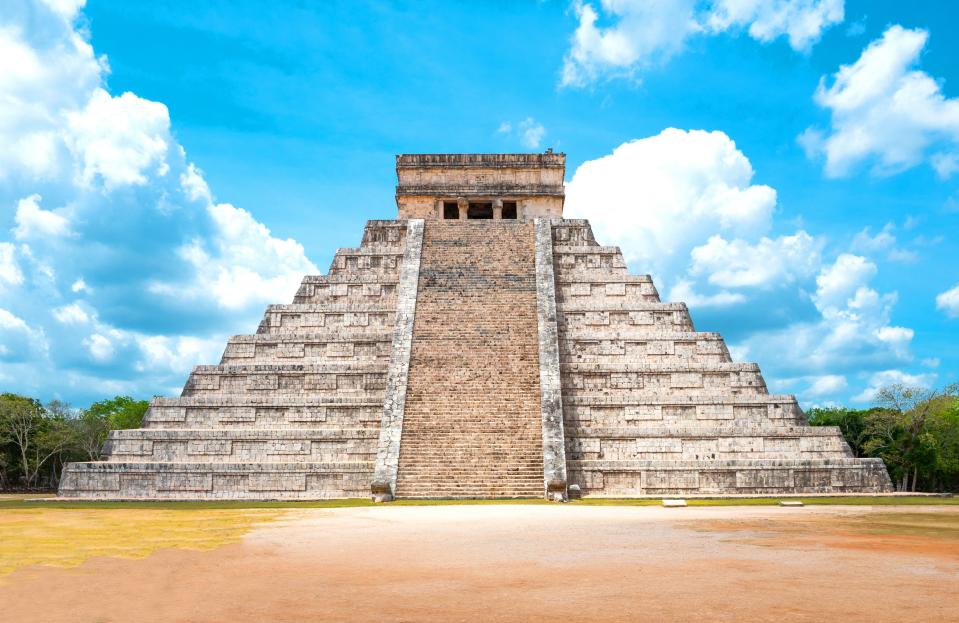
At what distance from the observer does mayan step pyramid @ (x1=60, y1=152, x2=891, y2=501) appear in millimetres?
16297

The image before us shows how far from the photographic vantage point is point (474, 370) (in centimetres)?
1827

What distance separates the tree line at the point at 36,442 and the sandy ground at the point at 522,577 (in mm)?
23236

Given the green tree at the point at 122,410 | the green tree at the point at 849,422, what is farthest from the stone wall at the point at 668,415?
the green tree at the point at 122,410

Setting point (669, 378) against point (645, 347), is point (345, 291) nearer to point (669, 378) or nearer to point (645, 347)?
point (645, 347)

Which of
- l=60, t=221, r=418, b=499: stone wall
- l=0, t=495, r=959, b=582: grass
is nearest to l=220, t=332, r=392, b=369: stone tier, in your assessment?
l=60, t=221, r=418, b=499: stone wall

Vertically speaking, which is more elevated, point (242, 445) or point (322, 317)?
point (322, 317)

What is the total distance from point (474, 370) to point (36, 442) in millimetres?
18830

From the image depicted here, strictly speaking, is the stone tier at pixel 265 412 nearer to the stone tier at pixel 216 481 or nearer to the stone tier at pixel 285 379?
the stone tier at pixel 285 379

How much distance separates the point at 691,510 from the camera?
1232cm

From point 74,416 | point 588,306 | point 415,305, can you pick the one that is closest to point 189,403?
point 415,305

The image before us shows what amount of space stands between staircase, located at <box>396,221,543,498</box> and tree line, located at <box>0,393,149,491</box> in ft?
48.6

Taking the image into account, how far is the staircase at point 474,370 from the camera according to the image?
15250 millimetres

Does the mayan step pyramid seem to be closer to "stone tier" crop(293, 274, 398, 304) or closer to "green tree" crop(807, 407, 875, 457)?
"stone tier" crop(293, 274, 398, 304)

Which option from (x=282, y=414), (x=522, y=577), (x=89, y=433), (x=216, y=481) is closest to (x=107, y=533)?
(x=522, y=577)
